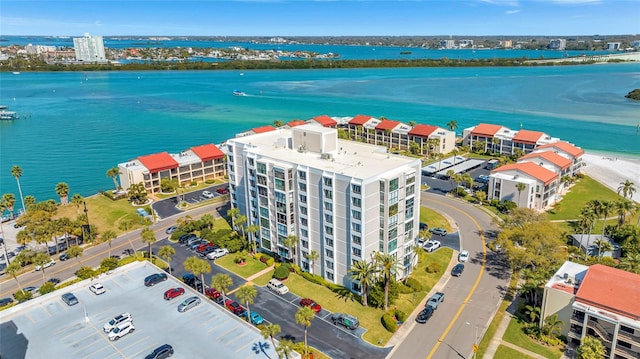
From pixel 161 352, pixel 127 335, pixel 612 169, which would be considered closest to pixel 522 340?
pixel 161 352

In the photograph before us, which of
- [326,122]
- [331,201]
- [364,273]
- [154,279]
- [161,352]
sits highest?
[331,201]

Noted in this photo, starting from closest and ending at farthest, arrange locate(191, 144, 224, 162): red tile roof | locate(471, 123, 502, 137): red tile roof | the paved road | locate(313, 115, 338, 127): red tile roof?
the paved road, locate(191, 144, 224, 162): red tile roof, locate(471, 123, 502, 137): red tile roof, locate(313, 115, 338, 127): red tile roof

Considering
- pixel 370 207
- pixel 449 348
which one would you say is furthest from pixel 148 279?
pixel 449 348

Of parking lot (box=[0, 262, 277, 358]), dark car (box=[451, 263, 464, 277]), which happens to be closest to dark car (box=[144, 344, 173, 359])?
parking lot (box=[0, 262, 277, 358])

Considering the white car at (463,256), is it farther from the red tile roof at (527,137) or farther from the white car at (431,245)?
the red tile roof at (527,137)

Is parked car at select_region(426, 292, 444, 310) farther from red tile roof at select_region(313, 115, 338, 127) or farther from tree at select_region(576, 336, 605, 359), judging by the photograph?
red tile roof at select_region(313, 115, 338, 127)

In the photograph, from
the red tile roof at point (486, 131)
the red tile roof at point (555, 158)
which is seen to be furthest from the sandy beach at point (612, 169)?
the red tile roof at point (486, 131)

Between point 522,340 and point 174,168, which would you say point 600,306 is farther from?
point 174,168
